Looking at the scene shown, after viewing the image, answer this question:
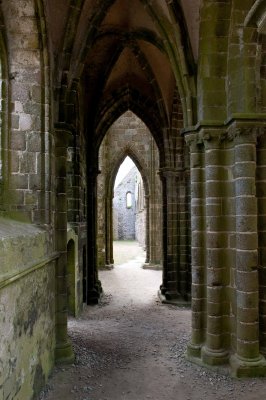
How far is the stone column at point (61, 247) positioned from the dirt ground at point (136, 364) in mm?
302

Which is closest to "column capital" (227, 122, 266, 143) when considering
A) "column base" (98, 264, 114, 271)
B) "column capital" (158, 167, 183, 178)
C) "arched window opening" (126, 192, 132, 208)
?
"column capital" (158, 167, 183, 178)

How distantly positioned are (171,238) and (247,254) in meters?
4.98

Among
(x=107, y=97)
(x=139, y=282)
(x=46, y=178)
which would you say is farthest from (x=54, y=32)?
(x=139, y=282)

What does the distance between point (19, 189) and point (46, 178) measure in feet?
1.36

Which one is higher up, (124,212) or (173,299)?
(124,212)

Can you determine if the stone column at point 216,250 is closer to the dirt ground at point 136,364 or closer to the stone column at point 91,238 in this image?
the dirt ground at point 136,364

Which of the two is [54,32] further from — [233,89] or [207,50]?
[233,89]

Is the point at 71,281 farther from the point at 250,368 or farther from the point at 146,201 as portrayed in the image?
the point at 146,201

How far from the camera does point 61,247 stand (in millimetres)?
5832

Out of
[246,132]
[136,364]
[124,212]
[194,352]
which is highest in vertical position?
[246,132]

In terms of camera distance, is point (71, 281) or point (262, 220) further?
point (71, 281)

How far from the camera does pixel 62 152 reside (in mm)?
5910

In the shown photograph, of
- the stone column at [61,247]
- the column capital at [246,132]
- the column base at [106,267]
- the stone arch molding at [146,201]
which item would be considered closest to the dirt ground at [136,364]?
the stone column at [61,247]

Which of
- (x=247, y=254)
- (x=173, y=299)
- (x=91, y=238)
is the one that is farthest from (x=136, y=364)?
(x=91, y=238)
